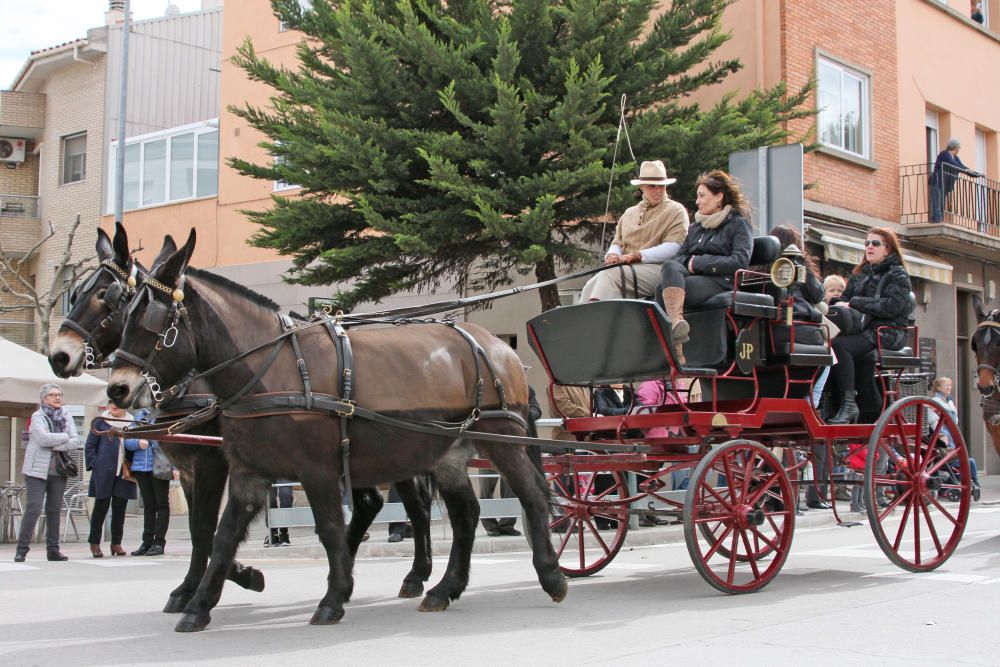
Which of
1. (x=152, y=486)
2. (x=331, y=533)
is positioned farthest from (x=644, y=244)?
(x=152, y=486)

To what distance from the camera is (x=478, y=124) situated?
13930mm

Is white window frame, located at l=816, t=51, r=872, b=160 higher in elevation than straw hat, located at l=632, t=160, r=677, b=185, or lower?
higher

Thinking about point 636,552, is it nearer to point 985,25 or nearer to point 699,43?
point 699,43

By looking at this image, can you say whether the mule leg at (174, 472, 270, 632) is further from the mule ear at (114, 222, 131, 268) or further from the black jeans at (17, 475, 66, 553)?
the black jeans at (17, 475, 66, 553)

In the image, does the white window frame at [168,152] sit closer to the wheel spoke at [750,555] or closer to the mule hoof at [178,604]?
the mule hoof at [178,604]

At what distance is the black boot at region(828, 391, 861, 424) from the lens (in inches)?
348

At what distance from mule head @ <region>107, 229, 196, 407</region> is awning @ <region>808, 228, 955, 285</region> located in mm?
12482

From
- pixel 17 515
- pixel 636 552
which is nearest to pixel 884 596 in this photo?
pixel 636 552

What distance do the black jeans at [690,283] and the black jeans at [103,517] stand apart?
814cm

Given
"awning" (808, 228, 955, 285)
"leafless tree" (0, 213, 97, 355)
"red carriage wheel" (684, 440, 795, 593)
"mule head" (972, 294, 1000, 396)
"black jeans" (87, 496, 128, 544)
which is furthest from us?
"leafless tree" (0, 213, 97, 355)

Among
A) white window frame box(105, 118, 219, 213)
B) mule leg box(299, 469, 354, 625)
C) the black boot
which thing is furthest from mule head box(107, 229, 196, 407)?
white window frame box(105, 118, 219, 213)

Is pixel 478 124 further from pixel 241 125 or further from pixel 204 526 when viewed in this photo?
pixel 241 125

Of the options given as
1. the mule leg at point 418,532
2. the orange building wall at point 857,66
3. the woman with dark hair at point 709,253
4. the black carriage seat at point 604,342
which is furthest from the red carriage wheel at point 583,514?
the orange building wall at point 857,66

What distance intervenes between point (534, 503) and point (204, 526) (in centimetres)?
214
